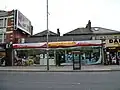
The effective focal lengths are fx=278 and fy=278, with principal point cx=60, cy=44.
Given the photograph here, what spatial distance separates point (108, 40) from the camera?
41.4 m

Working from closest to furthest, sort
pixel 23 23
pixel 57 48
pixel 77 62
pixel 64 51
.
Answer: pixel 77 62 < pixel 57 48 < pixel 64 51 < pixel 23 23

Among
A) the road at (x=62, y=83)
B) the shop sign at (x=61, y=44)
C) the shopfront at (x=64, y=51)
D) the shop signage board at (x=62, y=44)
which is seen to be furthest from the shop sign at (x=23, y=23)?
the road at (x=62, y=83)

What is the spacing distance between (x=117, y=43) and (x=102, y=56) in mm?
2929

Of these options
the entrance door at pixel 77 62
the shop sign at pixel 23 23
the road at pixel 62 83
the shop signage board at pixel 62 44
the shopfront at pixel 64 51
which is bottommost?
the road at pixel 62 83

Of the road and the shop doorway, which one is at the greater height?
the shop doorway

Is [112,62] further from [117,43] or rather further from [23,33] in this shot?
[23,33]

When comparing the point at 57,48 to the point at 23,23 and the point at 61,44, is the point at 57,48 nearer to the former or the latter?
the point at 61,44

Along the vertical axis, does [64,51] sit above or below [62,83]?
above

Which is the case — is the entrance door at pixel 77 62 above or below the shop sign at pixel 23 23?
below

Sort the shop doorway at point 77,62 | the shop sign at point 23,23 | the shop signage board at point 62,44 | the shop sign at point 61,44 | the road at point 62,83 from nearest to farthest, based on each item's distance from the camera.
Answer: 1. the road at point 62,83
2. the shop doorway at point 77,62
3. the shop signage board at point 62,44
4. the shop sign at point 61,44
5. the shop sign at point 23,23

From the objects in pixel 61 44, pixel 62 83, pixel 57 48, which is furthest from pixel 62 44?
pixel 62 83

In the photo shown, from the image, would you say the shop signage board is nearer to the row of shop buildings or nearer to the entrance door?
the row of shop buildings

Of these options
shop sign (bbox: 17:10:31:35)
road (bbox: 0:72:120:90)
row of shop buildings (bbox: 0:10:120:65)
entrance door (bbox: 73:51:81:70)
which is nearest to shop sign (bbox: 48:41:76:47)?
row of shop buildings (bbox: 0:10:120:65)

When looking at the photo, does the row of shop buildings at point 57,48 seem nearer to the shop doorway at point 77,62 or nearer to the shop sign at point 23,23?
the shop sign at point 23,23
